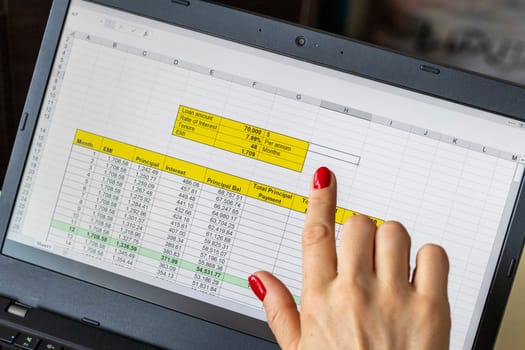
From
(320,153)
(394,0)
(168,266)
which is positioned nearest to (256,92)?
(320,153)

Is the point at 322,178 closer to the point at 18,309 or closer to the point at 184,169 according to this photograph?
the point at 184,169

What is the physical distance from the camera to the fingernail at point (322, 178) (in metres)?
0.61

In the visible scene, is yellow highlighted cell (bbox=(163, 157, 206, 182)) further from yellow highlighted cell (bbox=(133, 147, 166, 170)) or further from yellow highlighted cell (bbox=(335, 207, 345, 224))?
yellow highlighted cell (bbox=(335, 207, 345, 224))

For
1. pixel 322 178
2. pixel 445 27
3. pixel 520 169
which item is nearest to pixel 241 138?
pixel 322 178

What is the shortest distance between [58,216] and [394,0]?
2.97 ft

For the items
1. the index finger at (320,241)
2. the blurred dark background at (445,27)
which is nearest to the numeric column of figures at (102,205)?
the index finger at (320,241)

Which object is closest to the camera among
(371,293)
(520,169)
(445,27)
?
(371,293)

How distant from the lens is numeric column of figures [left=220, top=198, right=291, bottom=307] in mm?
733

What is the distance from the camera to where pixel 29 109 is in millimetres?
767

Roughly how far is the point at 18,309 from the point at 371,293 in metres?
0.38

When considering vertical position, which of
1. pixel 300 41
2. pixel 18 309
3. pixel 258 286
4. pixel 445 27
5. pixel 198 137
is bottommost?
pixel 18 309

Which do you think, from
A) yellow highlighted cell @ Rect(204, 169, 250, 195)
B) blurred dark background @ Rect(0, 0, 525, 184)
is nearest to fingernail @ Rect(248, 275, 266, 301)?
yellow highlighted cell @ Rect(204, 169, 250, 195)

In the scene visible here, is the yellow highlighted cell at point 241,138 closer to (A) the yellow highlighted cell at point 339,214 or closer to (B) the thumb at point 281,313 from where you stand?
(A) the yellow highlighted cell at point 339,214

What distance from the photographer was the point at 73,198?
0.77 meters
